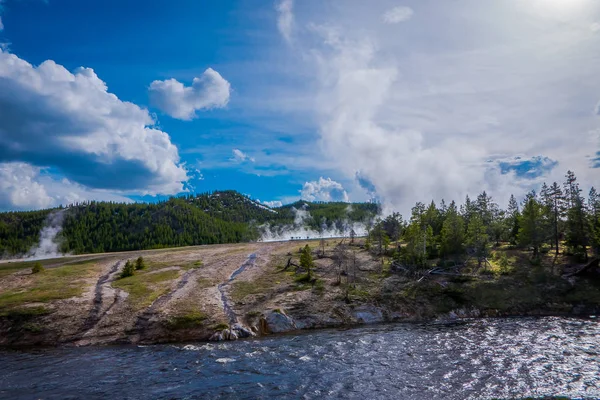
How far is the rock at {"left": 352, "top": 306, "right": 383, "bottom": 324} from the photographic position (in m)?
53.8

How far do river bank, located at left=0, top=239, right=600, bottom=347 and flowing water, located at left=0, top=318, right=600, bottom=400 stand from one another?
5.01 metres

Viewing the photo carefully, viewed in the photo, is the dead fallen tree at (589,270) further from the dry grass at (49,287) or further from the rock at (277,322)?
the dry grass at (49,287)

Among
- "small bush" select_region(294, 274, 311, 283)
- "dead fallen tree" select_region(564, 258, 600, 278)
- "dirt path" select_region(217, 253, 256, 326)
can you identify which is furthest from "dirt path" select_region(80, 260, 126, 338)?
"dead fallen tree" select_region(564, 258, 600, 278)

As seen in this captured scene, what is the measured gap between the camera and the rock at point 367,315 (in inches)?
2119

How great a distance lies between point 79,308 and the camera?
53594mm

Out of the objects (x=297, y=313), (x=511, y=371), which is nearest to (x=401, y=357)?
(x=511, y=371)

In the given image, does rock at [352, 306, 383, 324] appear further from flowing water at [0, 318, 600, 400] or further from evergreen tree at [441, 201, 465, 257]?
evergreen tree at [441, 201, 465, 257]

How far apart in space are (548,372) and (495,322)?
2306cm

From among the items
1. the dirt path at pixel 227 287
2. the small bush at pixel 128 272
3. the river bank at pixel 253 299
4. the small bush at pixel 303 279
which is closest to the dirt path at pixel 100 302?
the river bank at pixel 253 299

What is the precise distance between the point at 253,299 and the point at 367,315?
18706mm

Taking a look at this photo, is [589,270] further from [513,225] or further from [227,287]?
[227,287]

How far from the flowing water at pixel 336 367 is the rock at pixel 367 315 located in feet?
24.3

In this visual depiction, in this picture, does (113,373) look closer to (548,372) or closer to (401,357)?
(401,357)

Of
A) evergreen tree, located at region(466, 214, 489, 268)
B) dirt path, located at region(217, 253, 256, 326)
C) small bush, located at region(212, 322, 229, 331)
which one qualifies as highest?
evergreen tree, located at region(466, 214, 489, 268)
